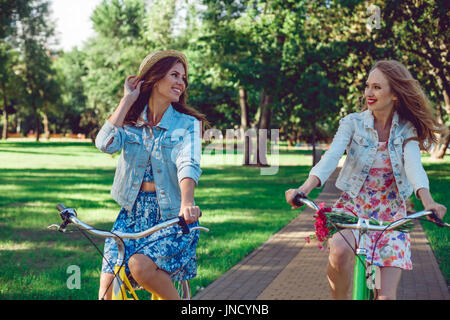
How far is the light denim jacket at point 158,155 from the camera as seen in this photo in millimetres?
3025

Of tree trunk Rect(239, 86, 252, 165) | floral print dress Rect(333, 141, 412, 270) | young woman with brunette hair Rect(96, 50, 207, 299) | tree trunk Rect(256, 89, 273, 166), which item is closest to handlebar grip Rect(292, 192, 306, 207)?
young woman with brunette hair Rect(96, 50, 207, 299)

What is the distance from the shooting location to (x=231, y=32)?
24.4 m

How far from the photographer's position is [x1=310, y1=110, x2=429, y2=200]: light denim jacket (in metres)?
3.43

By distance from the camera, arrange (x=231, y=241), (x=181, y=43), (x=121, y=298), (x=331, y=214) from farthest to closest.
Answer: (x=181, y=43) < (x=231, y=241) < (x=331, y=214) < (x=121, y=298)

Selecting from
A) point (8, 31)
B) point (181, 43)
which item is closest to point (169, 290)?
point (8, 31)

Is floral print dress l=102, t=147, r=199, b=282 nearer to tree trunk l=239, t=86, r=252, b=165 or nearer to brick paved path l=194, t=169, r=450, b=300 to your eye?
brick paved path l=194, t=169, r=450, b=300

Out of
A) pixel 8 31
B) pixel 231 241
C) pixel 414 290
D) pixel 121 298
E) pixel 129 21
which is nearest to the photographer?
pixel 121 298

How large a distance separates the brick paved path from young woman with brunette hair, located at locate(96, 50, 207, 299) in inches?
110

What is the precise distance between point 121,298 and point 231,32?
22.6 m

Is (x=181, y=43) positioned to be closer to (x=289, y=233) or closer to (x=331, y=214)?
(x=289, y=233)

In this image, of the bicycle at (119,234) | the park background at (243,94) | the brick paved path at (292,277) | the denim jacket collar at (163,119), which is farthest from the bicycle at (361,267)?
the brick paved path at (292,277)

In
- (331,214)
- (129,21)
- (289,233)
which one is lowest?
(289,233)

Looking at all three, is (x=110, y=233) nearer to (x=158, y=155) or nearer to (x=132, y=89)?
(x=158, y=155)

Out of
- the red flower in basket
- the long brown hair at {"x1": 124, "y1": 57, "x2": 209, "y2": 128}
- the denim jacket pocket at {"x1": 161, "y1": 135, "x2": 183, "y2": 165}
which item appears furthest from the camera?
the long brown hair at {"x1": 124, "y1": 57, "x2": 209, "y2": 128}
